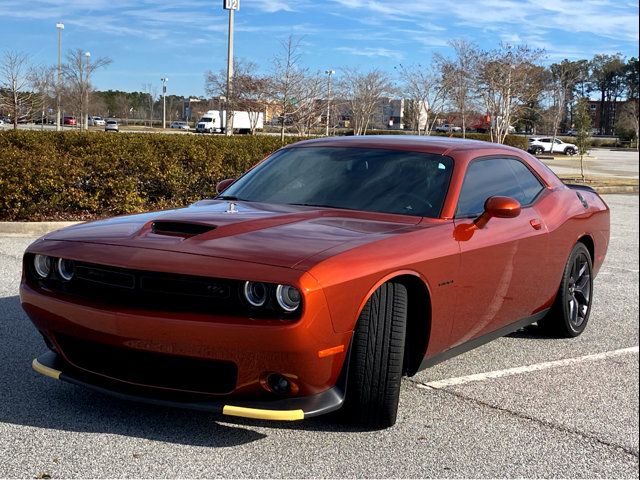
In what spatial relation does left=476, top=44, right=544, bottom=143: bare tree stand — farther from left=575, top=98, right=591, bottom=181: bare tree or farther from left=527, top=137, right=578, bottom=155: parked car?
left=527, top=137, right=578, bottom=155: parked car

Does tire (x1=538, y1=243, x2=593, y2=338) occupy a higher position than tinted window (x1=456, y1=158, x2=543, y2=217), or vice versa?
tinted window (x1=456, y1=158, x2=543, y2=217)

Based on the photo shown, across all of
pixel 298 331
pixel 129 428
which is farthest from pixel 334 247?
pixel 129 428

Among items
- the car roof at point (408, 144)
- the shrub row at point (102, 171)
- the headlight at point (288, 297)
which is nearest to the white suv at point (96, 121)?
the shrub row at point (102, 171)

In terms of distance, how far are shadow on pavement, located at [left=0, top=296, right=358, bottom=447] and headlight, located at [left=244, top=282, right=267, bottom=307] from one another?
2.24ft

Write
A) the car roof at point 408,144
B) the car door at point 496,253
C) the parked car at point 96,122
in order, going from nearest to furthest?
the car door at point 496,253, the car roof at point 408,144, the parked car at point 96,122

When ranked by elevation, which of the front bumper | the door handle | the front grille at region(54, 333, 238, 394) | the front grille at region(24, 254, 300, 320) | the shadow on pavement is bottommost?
the shadow on pavement

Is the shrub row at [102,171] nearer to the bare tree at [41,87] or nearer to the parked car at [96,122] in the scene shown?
the bare tree at [41,87]

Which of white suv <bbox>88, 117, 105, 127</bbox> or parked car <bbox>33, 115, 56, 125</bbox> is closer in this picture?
parked car <bbox>33, 115, 56, 125</bbox>

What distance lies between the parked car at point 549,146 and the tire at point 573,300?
48.5m

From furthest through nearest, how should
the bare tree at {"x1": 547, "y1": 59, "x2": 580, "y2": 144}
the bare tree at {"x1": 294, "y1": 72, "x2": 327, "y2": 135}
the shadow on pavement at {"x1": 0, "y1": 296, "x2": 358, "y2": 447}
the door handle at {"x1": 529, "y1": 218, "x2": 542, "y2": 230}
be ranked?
the bare tree at {"x1": 547, "y1": 59, "x2": 580, "y2": 144} → the bare tree at {"x1": 294, "y1": 72, "x2": 327, "y2": 135} → the door handle at {"x1": 529, "y1": 218, "x2": 542, "y2": 230} → the shadow on pavement at {"x1": 0, "y1": 296, "x2": 358, "y2": 447}

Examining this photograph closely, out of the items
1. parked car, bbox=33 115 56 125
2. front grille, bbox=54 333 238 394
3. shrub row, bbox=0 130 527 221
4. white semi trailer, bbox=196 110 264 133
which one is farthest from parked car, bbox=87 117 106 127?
front grille, bbox=54 333 238 394

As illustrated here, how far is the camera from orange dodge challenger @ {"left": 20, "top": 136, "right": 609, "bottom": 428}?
10.6ft

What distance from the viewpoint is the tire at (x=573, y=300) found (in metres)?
5.40

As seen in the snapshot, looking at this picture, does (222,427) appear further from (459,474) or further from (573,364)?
(573,364)
